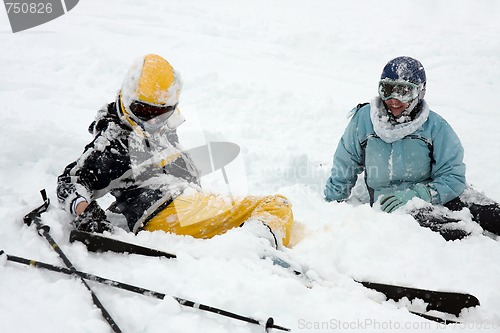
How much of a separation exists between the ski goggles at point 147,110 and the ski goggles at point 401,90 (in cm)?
173

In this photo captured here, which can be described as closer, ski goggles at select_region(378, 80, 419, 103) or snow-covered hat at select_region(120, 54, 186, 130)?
snow-covered hat at select_region(120, 54, 186, 130)

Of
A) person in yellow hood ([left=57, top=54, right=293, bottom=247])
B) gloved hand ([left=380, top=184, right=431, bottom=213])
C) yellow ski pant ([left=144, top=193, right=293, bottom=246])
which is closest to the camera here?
person in yellow hood ([left=57, top=54, right=293, bottom=247])

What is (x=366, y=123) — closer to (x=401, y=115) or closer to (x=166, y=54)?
(x=401, y=115)

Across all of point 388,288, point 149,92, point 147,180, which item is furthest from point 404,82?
point 147,180

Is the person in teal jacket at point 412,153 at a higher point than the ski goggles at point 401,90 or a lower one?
lower

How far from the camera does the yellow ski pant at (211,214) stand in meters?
3.26

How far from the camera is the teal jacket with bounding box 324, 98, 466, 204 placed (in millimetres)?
3688

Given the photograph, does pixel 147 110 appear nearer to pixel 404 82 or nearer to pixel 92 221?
pixel 92 221

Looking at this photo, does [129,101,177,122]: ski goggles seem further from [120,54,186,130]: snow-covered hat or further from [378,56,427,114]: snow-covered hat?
[378,56,427,114]: snow-covered hat

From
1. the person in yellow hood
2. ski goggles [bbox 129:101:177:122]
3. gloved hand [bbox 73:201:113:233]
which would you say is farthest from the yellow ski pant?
ski goggles [bbox 129:101:177:122]

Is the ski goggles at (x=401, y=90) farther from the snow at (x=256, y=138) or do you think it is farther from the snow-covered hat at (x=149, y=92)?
the snow-covered hat at (x=149, y=92)

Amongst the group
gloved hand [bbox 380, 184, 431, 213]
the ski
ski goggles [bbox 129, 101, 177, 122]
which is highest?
ski goggles [bbox 129, 101, 177, 122]

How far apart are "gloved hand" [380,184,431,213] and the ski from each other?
3.79 ft

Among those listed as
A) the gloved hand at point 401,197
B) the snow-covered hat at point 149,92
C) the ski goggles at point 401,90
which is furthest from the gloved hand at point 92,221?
the ski goggles at point 401,90
